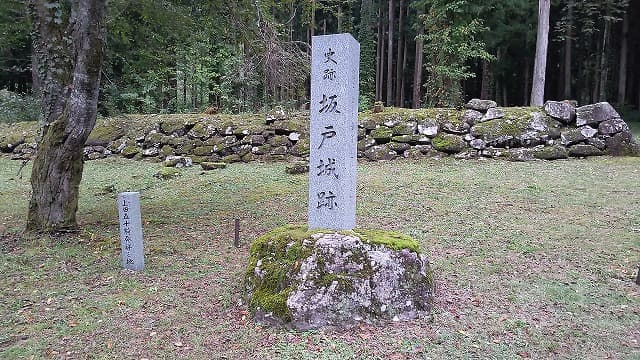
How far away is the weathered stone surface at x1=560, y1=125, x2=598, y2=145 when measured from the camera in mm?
9672

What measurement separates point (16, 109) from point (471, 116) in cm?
1367

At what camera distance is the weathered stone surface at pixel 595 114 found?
380 inches

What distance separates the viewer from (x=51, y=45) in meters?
5.46

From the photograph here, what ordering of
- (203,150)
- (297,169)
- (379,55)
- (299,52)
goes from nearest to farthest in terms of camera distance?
1. (299,52)
2. (297,169)
3. (203,150)
4. (379,55)

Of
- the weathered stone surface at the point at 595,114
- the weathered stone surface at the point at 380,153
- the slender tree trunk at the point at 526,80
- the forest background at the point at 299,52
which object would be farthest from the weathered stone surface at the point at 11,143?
the slender tree trunk at the point at 526,80

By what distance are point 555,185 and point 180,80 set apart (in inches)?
524

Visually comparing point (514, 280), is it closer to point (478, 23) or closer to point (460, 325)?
point (460, 325)

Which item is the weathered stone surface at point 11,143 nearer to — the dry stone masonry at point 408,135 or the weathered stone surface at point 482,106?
the dry stone masonry at point 408,135

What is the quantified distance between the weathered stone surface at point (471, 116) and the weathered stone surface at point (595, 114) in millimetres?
2052

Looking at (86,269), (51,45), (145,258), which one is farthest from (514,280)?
(51,45)

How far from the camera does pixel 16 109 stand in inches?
559

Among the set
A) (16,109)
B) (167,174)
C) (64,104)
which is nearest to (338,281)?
(64,104)

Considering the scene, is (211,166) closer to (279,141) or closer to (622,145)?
(279,141)

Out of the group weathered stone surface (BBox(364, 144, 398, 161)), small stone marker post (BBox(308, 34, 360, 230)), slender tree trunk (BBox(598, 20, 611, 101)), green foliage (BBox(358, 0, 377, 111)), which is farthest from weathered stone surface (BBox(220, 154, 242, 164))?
slender tree trunk (BBox(598, 20, 611, 101))
